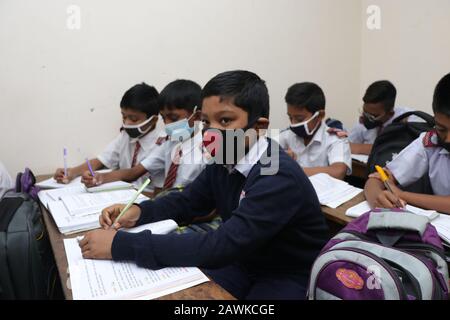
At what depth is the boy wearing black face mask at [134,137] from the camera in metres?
1.92

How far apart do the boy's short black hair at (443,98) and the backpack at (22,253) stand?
4.78ft

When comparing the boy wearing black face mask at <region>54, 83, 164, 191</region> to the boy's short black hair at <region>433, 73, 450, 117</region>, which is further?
the boy wearing black face mask at <region>54, 83, 164, 191</region>

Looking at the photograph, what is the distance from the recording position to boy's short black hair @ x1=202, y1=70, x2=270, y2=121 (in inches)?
38.1

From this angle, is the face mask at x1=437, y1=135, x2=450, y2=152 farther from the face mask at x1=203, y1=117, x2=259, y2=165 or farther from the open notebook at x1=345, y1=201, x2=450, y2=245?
the face mask at x1=203, y1=117, x2=259, y2=165

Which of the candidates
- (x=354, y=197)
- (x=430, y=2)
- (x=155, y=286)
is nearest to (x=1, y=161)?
(x=155, y=286)

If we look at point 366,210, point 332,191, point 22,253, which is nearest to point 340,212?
point 366,210

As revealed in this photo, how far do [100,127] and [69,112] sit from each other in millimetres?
195

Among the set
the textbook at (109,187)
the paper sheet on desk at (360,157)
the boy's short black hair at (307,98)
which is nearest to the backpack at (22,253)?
the textbook at (109,187)

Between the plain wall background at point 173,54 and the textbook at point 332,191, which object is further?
the plain wall background at point 173,54

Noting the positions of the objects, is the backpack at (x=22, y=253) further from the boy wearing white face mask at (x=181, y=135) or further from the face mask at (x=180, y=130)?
the face mask at (x=180, y=130)

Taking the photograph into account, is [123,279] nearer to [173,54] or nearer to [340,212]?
[340,212]

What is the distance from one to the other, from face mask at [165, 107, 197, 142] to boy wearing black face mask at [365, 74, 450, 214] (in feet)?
2.78

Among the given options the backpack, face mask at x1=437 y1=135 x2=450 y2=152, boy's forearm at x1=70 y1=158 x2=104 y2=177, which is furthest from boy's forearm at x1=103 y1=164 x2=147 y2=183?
face mask at x1=437 y1=135 x2=450 y2=152
